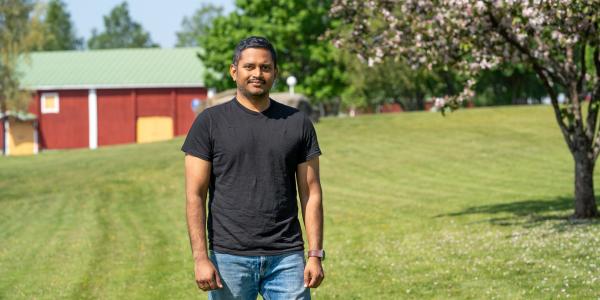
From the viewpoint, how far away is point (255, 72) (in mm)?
6164

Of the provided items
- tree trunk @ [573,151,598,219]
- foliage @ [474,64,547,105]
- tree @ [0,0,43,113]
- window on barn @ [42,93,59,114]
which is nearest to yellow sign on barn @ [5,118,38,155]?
window on barn @ [42,93,59,114]

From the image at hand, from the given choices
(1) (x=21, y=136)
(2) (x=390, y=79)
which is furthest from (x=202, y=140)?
(1) (x=21, y=136)

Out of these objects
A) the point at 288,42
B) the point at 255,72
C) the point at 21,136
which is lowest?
the point at 21,136

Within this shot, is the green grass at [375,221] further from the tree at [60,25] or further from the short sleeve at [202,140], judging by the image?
the tree at [60,25]

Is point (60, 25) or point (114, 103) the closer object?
point (114, 103)

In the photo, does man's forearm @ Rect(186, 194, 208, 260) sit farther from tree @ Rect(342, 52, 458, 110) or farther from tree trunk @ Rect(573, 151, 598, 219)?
tree @ Rect(342, 52, 458, 110)

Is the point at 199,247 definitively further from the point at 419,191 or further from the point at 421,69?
Answer: the point at 419,191

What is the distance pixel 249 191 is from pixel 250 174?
11 cm

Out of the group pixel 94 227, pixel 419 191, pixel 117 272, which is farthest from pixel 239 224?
pixel 419 191

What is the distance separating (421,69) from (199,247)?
601 inches

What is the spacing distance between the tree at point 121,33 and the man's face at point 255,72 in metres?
148

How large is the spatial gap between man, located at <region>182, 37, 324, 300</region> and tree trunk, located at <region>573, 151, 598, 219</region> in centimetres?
1458

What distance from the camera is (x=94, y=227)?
2289 centimetres

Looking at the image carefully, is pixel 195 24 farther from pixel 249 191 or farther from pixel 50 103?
pixel 249 191
